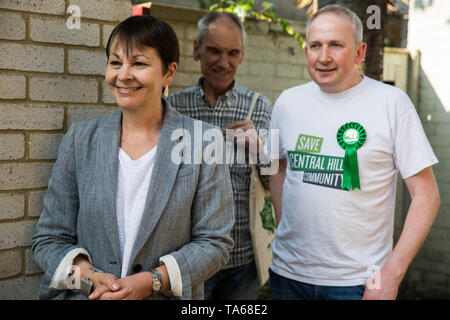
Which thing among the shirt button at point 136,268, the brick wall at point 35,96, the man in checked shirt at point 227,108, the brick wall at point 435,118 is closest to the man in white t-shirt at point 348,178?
the man in checked shirt at point 227,108

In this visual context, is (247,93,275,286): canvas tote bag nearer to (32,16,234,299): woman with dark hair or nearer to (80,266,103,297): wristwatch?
(32,16,234,299): woman with dark hair

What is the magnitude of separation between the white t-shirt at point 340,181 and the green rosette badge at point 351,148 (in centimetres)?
2

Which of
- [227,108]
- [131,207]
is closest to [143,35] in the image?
[131,207]

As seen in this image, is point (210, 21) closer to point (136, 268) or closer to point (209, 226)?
point (209, 226)

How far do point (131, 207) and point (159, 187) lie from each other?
140mm

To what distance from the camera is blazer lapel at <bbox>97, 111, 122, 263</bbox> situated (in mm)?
2027

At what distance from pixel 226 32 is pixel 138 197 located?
149cm

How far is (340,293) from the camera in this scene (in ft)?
Result: 7.89

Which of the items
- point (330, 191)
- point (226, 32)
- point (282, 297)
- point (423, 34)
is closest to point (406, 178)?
point (330, 191)

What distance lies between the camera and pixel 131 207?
2082 millimetres

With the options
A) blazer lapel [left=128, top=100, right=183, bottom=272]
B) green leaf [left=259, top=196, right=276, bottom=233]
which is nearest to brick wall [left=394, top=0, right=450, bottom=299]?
green leaf [left=259, top=196, right=276, bottom=233]

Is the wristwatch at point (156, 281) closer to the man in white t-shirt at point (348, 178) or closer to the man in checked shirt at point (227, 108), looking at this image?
the man in white t-shirt at point (348, 178)

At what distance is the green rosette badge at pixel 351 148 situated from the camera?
2.36 m

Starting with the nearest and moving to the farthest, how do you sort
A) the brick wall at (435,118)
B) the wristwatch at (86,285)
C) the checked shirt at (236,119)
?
the wristwatch at (86,285), the checked shirt at (236,119), the brick wall at (435,118)
